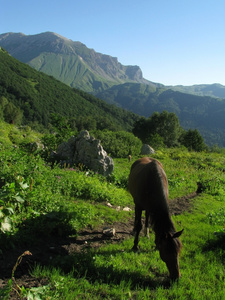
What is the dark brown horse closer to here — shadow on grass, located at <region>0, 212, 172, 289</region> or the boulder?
shadow on grass, located at <region>0, 212, 172, 289</region>

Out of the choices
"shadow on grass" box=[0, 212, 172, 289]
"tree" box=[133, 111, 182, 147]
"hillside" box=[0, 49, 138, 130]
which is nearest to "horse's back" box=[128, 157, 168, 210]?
"shadow on grass" box=[0, 212, 172, 289]

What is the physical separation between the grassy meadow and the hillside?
112900 mm

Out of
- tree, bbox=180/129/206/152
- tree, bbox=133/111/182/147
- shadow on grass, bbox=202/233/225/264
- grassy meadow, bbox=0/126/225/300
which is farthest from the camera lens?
tree, bbox=133/111/182/147

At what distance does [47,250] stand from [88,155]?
24.9ft

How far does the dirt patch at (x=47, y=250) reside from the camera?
12.8 feet

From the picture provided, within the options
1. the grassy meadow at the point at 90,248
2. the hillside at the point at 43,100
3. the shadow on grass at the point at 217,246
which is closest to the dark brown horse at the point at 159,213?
the grassy meadow at the point at 90,248

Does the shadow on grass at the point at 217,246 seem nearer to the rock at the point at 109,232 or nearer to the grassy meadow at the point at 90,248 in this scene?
the grassy meadow at the point at 90,248

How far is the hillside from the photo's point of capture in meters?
140

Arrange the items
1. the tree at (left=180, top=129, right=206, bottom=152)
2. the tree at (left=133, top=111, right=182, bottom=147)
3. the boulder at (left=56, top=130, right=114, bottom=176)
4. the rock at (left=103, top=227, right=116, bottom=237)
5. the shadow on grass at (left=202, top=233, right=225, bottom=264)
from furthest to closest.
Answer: the tree at (left=133, top=111, right=182, bottom=147), the tree at (left=180, top=129, right=206, bottom=152), the boulder at (left=56, top=130, right=114, bottom=176), the rock at (left=103, top=227, right=116, bottom=237), the shadow on grass at (left=202, top=233, right=225, bottom=264)

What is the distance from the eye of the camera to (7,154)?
776 centimetres

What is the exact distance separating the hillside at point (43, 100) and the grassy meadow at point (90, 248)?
11290 cm

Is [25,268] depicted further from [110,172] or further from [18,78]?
[18,78]

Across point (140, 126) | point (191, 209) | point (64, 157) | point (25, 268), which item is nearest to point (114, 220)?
point (25, 268)

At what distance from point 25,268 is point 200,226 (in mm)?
6094
